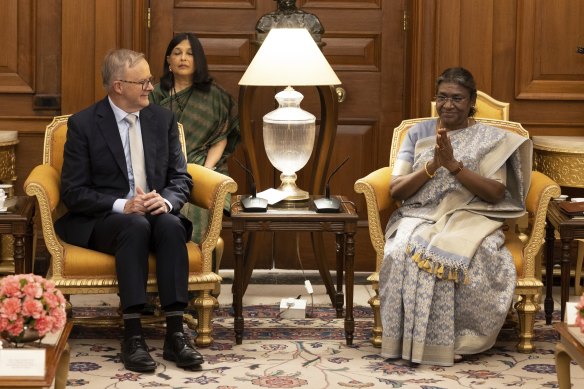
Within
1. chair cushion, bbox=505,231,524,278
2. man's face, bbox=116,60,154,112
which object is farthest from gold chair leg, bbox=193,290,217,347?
chair cushion, bbox=505,231,524,278

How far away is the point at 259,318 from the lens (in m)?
5.67

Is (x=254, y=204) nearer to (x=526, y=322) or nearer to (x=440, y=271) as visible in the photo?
(x=440, y=271)

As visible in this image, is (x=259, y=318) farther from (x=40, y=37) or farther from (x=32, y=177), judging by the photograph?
(x=40, y=37)

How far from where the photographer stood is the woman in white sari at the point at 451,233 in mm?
4953

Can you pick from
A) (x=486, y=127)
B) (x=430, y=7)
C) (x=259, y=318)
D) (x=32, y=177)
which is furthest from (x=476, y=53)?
(x=32, y=177)

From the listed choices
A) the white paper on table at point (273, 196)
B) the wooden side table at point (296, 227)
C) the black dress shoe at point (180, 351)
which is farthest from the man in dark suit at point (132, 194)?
the white paper on table at point (273, 196)

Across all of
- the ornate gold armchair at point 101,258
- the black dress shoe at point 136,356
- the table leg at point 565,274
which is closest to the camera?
the black dress shoe at point 136,356

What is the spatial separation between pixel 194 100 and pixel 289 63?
79 cm

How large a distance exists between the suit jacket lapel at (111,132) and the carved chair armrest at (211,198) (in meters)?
0.34

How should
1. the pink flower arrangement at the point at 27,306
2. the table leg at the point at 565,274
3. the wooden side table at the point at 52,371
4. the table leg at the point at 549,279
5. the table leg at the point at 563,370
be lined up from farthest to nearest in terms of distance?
1. the table leg at the point at 549,279
2. the table leg at the point at 565,274
3. the table leg at the point at 563,370
4. the pink flower arrangement at the point at 27,306
5. the wooden side table at the point at 52,371

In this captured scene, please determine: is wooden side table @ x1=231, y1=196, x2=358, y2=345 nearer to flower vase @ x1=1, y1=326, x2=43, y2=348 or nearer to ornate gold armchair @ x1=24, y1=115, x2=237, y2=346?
ornate gold armchair @ x1=24, y1=115, x2=237, y2=346

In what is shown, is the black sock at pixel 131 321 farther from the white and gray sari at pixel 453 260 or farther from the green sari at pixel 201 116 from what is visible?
the green sari at pixel 201 116

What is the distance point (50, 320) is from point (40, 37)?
9.58ft

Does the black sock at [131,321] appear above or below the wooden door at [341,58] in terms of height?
below
